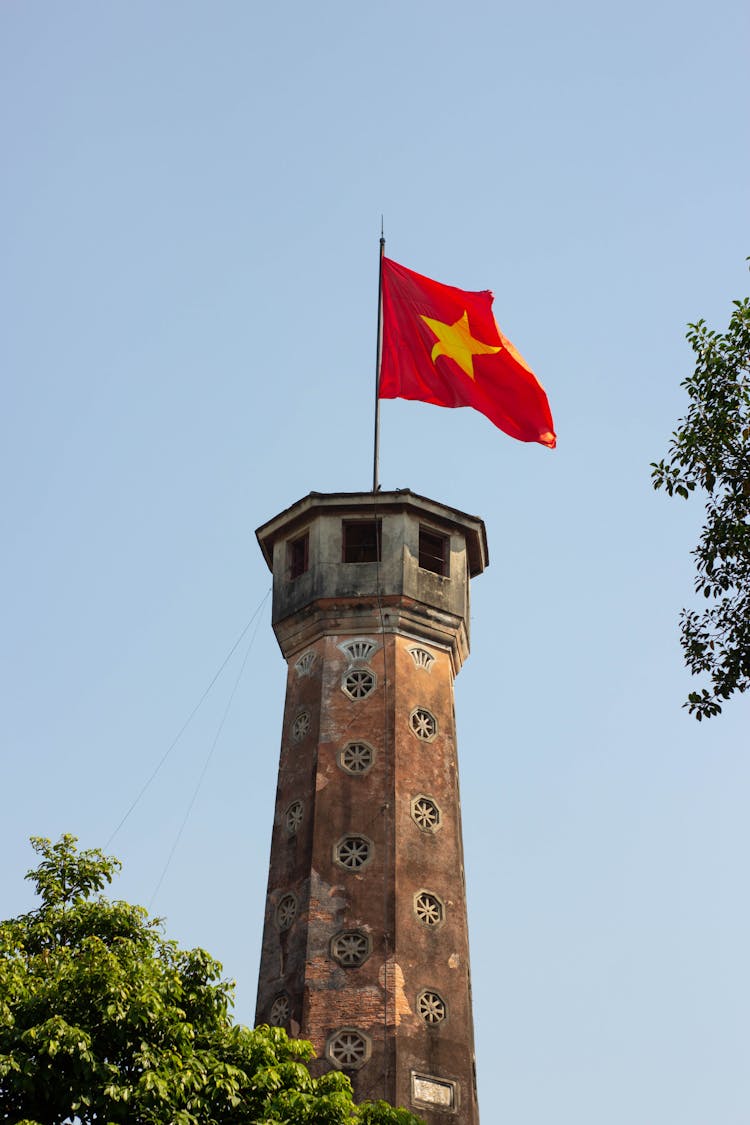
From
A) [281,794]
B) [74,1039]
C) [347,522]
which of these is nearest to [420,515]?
[347,522]

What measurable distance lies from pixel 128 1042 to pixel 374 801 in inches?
476

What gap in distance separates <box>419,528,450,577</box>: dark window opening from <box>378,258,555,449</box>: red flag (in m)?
3.13

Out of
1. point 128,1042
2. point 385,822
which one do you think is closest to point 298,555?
point 385,822

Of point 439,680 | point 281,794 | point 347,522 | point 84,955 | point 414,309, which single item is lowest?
point 84,955

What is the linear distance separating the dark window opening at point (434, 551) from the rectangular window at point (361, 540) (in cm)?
112

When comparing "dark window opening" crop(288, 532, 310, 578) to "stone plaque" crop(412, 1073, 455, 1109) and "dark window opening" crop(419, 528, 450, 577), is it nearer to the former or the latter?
"dark window opening" crop(419, 528, 450, 577)

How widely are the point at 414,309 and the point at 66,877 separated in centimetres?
1742

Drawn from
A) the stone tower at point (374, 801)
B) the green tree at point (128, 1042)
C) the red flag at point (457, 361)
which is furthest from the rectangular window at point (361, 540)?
the green tree at point (128, 1042)

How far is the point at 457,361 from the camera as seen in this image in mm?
34656

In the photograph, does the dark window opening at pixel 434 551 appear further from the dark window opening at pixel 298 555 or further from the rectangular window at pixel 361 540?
the dark window opening at pixel 298 555

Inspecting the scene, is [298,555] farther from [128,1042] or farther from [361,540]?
[128,1042]

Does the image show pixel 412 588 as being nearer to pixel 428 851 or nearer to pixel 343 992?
pixel 428 851

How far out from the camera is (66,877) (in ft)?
75.2

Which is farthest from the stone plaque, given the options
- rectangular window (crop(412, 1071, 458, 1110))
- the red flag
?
the red flag
